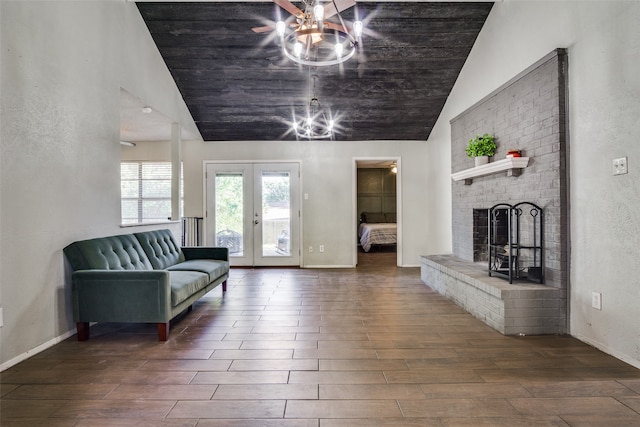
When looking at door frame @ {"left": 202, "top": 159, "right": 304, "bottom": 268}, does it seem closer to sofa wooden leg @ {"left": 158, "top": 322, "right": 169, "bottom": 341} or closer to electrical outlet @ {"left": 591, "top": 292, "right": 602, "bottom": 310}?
sofa wooden leg @ {"left": 158, "top": 322, "right": 169, "bottom": 341}

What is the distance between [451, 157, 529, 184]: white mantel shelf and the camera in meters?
3.47

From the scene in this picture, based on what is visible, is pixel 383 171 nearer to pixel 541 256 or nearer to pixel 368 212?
pixel 368 212

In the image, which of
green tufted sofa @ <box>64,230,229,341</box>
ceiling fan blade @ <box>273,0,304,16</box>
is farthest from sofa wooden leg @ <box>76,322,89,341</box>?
ceiling fan blade @ <box>273,0,304,16</box>

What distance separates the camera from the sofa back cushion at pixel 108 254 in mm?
2961

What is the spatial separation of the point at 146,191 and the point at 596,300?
7.47 metres

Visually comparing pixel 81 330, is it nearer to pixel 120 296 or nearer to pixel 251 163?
pixel 120 296

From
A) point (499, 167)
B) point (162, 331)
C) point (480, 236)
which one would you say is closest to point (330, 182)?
point (480, 236)

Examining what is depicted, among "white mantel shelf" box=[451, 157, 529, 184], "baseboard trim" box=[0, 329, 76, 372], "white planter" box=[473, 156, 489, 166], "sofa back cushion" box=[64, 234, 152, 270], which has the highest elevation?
"white planter" box=[473, 156, 489, 166]

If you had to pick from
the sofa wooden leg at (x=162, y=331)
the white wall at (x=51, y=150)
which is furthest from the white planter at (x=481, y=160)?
the white wall at (x=51, y=150)

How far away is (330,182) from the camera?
6.73m

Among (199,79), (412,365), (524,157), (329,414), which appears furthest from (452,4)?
(329,414)

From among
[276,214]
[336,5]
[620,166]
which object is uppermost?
[336,5]

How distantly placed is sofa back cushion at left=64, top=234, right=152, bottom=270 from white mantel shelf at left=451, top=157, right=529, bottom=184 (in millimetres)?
3880

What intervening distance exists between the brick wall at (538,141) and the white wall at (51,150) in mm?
4228
